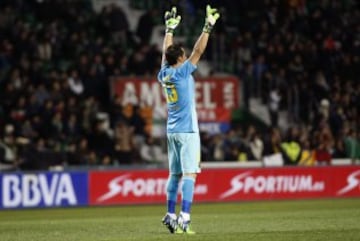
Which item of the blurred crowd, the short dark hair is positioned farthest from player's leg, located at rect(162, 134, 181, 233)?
the blurred crowd

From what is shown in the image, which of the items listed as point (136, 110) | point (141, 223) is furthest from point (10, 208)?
point (141, 223)

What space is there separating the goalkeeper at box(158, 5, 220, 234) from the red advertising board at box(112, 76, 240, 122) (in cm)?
1430

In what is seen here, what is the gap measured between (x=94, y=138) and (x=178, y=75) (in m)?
12.7

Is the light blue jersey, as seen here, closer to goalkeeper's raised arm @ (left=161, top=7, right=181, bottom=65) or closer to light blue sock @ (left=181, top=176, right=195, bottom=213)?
goalkeeper's raised arm @ (left=161, top=7, right=181, bottom=65)

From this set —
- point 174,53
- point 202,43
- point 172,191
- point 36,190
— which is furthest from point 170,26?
point 36,190

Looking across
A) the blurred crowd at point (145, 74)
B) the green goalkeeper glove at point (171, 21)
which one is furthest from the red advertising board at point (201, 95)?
the green goalkeeper glove at point (171, 21)

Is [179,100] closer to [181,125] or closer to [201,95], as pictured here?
[181,125]

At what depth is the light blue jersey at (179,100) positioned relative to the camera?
12.6 m

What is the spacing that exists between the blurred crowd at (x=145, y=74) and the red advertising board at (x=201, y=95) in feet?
1.39

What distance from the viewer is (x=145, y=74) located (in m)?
27.9

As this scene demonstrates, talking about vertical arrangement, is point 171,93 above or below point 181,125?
above

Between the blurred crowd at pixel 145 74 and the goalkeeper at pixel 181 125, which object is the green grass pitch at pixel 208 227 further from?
the blurred crowd at pixel 145 74

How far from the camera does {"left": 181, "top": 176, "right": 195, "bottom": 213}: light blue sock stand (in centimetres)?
1245

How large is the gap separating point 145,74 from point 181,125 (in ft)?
50.3
